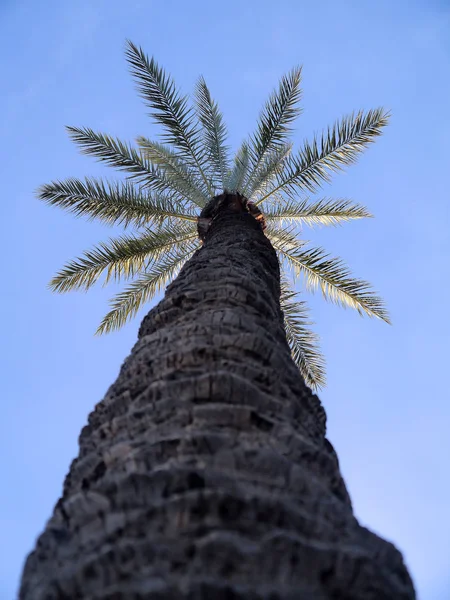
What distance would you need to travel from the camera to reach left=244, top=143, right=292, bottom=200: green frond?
11491 mm

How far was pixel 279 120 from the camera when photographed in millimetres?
11141

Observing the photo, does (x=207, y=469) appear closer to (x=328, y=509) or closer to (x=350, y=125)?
(x=328, y=509)

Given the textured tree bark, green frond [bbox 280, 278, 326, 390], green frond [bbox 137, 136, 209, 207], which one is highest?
green frond [bbox 137, 136, 209, 207]

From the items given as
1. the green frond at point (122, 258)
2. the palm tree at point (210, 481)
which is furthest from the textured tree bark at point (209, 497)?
the green frond at point (122, 258)

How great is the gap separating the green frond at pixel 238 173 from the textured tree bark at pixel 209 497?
8994 millimetres

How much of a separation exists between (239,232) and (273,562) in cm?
517

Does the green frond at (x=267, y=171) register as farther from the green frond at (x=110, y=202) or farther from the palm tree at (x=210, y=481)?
the palm tree at (x=210, y=481)

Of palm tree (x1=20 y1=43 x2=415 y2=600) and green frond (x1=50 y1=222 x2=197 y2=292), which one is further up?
green frond (x1=50 y1=222 x2=197 y2=292)

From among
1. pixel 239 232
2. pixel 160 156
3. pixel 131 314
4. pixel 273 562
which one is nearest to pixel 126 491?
pixel 273 562

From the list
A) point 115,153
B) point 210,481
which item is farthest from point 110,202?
point 210,481

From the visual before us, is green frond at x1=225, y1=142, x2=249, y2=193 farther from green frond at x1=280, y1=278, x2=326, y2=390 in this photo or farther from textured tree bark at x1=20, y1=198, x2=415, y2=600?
textured tree bark at x1=20, y1=198, x2=415, y2=600

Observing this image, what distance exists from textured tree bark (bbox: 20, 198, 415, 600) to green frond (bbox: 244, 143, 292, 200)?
28.9ft

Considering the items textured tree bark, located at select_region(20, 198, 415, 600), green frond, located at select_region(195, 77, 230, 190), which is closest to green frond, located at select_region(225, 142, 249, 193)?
green frond, located at select_region(195, 77, 230, 190)

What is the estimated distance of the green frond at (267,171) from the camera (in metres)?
11.5
